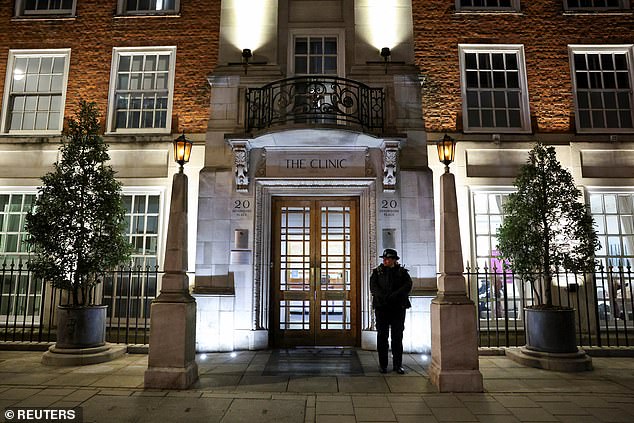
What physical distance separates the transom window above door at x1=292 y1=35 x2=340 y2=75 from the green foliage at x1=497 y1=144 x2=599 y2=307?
5207 millimetres

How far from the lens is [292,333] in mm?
9438

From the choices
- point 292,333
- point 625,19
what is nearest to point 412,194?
point 292,333

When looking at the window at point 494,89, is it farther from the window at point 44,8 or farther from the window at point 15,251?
the window at point 15,251

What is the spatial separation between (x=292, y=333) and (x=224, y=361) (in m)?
1.82

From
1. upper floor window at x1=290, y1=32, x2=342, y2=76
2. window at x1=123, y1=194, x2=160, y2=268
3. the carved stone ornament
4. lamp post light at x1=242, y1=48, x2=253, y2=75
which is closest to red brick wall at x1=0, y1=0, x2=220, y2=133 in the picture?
lamp post light at x1=242, y1=48, x2=253, y2=75

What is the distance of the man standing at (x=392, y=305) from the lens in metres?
7.09

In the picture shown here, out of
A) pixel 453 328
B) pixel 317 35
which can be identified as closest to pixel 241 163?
pixel 317 35

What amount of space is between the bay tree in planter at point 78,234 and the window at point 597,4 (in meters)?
12.1

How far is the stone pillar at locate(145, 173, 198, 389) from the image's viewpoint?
6156mm

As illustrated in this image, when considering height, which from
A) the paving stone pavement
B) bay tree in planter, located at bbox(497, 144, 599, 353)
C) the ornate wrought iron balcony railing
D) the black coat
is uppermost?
the ornate wrought iron balcony railing

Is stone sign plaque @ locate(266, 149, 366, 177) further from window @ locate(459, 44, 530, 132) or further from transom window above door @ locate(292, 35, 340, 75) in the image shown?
window @ locate(459, 44, 530, 132)

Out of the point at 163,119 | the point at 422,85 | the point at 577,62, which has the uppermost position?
the point at 577,62

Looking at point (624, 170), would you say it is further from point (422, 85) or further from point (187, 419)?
point (187, 419)

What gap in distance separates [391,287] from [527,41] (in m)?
8.05
